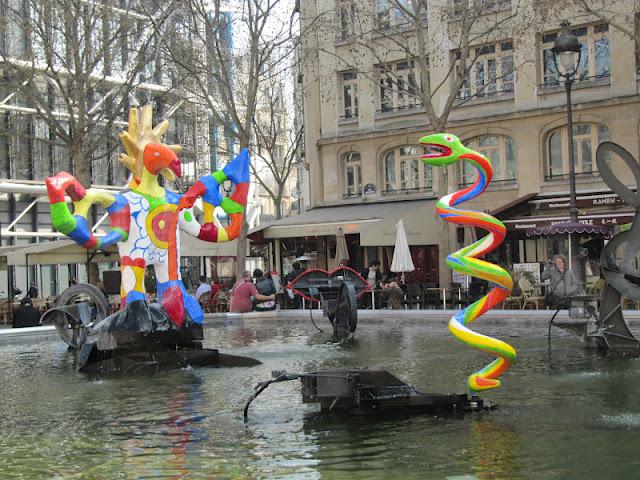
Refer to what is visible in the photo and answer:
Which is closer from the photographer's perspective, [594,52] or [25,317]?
[25,317]

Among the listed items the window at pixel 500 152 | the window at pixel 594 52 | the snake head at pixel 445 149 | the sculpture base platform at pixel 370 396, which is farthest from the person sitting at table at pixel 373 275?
the sculpture base platform at pixel 370 396

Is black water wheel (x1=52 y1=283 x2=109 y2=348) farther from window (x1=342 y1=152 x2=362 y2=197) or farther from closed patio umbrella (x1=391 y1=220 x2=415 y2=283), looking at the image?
window (x1=342 y1=152 x2=362 y2=197)

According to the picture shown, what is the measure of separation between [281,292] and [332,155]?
12619mm

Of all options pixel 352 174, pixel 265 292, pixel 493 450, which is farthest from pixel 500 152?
pixel 493 450

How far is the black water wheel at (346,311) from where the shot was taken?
1684cm

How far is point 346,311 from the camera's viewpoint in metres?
17.0

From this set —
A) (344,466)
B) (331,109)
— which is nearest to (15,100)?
(331,109)

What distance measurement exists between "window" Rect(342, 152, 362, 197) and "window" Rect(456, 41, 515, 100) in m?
5.08

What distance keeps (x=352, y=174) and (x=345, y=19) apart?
223 inches

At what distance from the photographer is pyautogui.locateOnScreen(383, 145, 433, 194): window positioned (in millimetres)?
34781

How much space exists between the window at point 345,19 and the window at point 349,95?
1.46 meters

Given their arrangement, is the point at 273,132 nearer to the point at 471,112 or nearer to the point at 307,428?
the point at 471,112

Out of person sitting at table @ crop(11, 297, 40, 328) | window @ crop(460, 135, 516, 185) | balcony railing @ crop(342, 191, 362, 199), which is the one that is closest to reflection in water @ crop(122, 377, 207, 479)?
person sitting at table @ crop(11, 297, 40, 328)

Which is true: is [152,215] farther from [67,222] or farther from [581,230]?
[581,230]
